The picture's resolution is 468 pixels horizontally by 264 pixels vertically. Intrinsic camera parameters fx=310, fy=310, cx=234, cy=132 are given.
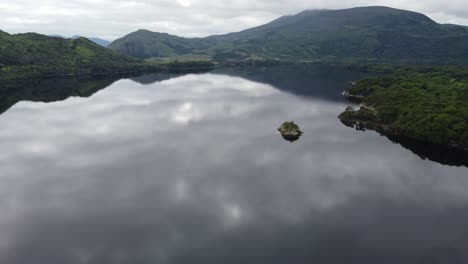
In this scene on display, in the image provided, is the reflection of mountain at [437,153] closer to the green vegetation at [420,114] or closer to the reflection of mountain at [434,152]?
the reflection of mountain at [434,152]

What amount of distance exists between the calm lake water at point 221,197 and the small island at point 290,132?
292 centimetres

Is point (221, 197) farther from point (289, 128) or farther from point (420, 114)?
point (420, 114)

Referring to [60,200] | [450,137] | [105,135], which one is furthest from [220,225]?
[450,137]

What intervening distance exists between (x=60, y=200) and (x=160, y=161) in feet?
103

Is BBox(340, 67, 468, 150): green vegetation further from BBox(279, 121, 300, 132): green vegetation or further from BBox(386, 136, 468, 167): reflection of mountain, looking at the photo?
BBox(279, 121, 300, 132): green vegetation

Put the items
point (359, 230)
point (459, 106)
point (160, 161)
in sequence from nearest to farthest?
point (359, 230) → point (160, 161) → point (459, 106)

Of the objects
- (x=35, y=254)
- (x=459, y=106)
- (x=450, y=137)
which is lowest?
(x=35, y=254)

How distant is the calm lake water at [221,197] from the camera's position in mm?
55312

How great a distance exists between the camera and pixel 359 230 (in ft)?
201

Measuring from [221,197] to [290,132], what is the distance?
59627mm

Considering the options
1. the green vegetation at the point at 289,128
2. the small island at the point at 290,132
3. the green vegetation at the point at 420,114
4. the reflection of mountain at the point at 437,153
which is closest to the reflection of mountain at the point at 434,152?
the reflection of mountain at the point at 437,153

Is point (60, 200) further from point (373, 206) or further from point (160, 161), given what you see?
point (373, 206)

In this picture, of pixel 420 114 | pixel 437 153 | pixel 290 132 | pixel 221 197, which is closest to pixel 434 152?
pixel 437 153

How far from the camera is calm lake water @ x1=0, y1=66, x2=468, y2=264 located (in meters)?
55.3
